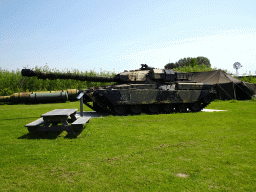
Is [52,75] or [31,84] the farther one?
[31,84]

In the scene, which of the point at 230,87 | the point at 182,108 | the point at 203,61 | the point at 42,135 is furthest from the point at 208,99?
the point at 203,61

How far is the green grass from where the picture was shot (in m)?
3.31

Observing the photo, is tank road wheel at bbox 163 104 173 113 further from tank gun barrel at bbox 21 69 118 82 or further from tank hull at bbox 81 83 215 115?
tank gun barrel at bbox 21 69 118 82

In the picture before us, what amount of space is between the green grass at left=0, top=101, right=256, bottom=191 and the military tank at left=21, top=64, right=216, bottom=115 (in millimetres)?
4731

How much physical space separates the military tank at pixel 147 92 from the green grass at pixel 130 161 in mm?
4731

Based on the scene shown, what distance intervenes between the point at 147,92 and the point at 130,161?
7.85 m

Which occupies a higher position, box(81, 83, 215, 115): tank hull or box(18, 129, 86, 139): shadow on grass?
box(81, 83, 215, 115): tank hull

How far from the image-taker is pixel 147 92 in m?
11.9

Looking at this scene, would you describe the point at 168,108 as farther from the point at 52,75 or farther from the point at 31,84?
the point at 31,84

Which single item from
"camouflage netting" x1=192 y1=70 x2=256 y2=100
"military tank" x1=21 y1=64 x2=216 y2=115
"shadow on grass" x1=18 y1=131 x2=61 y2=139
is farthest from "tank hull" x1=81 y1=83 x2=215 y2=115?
"camouflage netting" x1=192 y1=70 x2=256 y2=100

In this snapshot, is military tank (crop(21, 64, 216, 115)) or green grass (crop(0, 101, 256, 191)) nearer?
green grass (crop(0, 101, 256, 191))

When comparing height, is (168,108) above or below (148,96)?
below

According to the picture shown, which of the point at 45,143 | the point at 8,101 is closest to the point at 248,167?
the point at 45,143

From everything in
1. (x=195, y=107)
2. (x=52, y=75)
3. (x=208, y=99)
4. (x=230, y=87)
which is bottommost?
(x=195, y=107)
